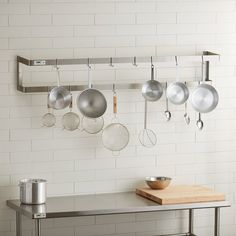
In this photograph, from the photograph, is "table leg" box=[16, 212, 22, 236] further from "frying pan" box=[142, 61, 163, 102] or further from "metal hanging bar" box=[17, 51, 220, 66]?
"frying pan" box=[142, 61, 163, 102]

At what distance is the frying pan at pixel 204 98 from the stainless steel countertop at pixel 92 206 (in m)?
0.76

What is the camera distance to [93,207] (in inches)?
214

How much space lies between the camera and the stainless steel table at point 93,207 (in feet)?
17.3

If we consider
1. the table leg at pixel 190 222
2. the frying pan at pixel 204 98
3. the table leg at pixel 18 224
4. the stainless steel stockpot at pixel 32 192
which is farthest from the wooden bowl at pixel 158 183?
the table leg at pixel 18 224

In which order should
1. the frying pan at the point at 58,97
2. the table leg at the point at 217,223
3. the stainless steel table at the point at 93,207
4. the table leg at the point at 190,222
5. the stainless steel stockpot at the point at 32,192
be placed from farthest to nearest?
1. the table leg at the point at 190,222
2. the table leg at the point at 217,223
3. the frying pan at the point at 58,97
4. the stainless steel stockpot at the point at 32,192
5. the stainless steel table at the point at 93,207

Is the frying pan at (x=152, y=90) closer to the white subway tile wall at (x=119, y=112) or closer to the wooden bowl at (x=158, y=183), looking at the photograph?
the white subway tile wall at (x=119, y=112)

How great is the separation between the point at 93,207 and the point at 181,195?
0.71 m

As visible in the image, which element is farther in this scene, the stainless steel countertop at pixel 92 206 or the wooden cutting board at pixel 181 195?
the wooden cutting board at pixel 181 195

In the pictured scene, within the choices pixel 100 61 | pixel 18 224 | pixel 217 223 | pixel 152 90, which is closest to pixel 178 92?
pixel 152 90

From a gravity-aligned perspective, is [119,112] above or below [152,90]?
below

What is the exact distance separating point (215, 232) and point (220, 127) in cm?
92

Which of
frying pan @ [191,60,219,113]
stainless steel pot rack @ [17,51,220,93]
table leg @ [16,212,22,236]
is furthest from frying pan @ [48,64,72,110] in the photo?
frying pan @ [191,60,219,113]

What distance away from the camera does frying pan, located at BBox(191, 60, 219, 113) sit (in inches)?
227

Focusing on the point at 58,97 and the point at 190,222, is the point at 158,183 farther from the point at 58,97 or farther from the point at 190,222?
the point at 58,97
